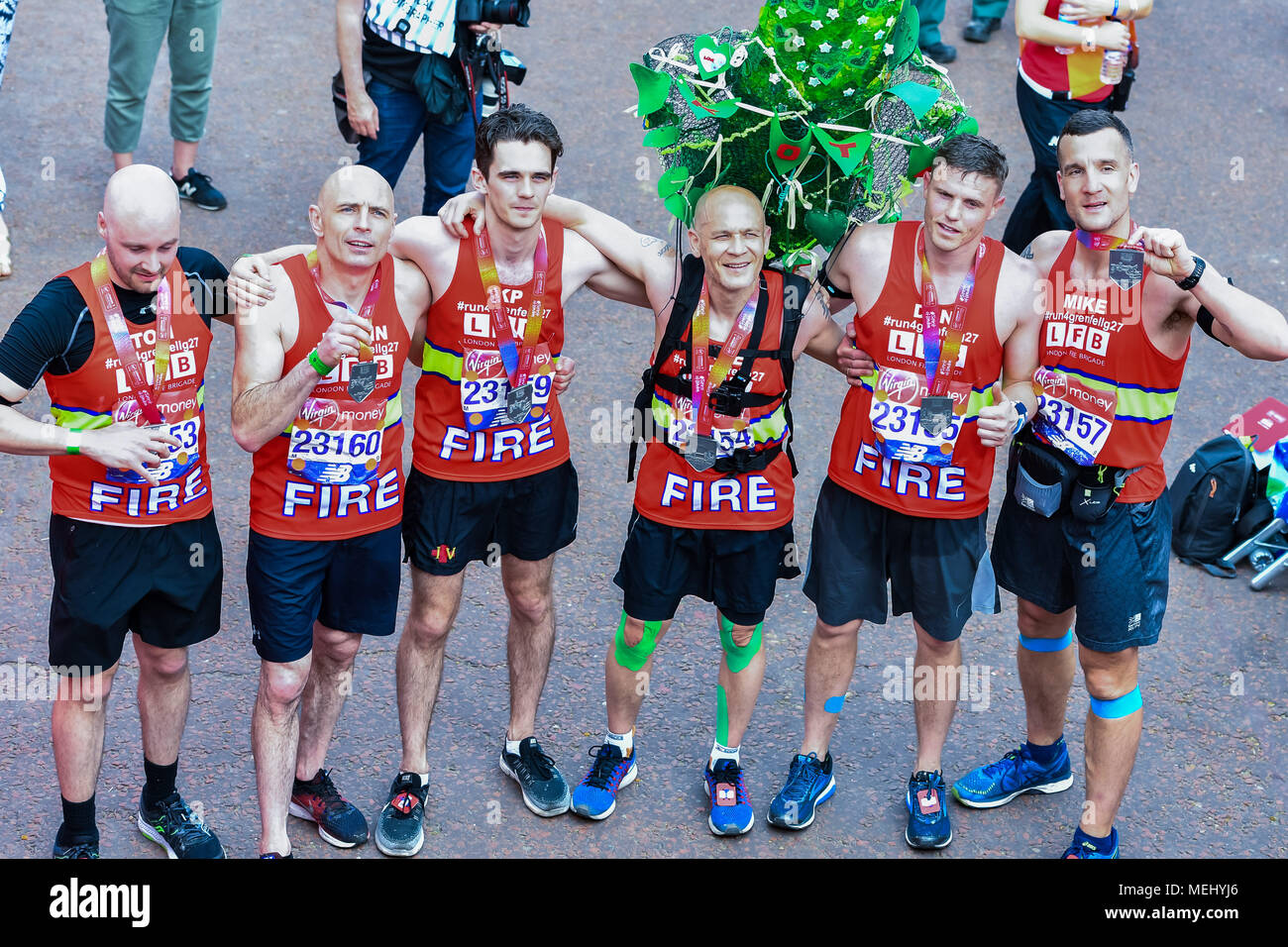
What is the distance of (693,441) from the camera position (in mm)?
4688

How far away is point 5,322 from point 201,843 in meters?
3.54

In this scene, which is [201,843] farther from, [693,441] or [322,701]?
[693,441]

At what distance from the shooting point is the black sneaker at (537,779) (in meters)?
5.05

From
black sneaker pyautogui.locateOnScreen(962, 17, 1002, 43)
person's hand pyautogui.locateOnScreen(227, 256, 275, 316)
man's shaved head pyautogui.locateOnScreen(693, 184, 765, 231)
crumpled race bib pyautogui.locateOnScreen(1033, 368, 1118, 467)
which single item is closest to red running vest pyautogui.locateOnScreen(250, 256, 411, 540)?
person's hand pyautogui.locateOnScreen(227, 256, 275, 316)

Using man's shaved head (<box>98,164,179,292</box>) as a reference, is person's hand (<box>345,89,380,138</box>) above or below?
below

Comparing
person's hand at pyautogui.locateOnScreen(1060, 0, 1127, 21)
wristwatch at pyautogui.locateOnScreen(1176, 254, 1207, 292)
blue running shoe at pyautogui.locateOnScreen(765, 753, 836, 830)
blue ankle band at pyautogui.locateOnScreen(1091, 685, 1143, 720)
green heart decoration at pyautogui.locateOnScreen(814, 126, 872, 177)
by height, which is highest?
person's hand at pyautogui.locateOnScreen(1060, 0, 1127, 21)

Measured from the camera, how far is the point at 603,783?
5105 mm

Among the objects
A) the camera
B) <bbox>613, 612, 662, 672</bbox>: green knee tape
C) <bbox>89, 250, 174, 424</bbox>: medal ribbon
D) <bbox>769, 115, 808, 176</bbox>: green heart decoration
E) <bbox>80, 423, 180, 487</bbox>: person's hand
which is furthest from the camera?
the camera

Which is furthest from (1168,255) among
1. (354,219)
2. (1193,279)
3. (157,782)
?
(157,782)

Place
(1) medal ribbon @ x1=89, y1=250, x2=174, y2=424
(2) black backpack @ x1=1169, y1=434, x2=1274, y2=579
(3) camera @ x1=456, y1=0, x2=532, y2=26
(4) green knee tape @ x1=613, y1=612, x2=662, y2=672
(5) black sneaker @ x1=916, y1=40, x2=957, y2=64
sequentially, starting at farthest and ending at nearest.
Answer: (5) black sneaker @ x1=916, y1=40, x2=957, y2=64 < (3) camera @ x1=456, y1=0, x2=532, y2=26 < (2) black backpack @ x1=1169, y1=434, x2=1274, y2=579 < (4) green knee tape @ x1=613, y1=612, x2=662, y2=672 < (1) medal ribbon @ x1=89, y1=250, x2=174, y2=424

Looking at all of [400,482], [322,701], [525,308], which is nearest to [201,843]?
[322,701]

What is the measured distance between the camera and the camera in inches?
271

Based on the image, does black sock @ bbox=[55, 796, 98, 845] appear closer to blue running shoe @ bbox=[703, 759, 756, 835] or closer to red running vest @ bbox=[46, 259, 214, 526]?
red running vest @ bbox=[46, 259, 214, 526]

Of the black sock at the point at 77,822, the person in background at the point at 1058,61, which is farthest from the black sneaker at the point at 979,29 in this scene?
the black sock at the point at 77,822
